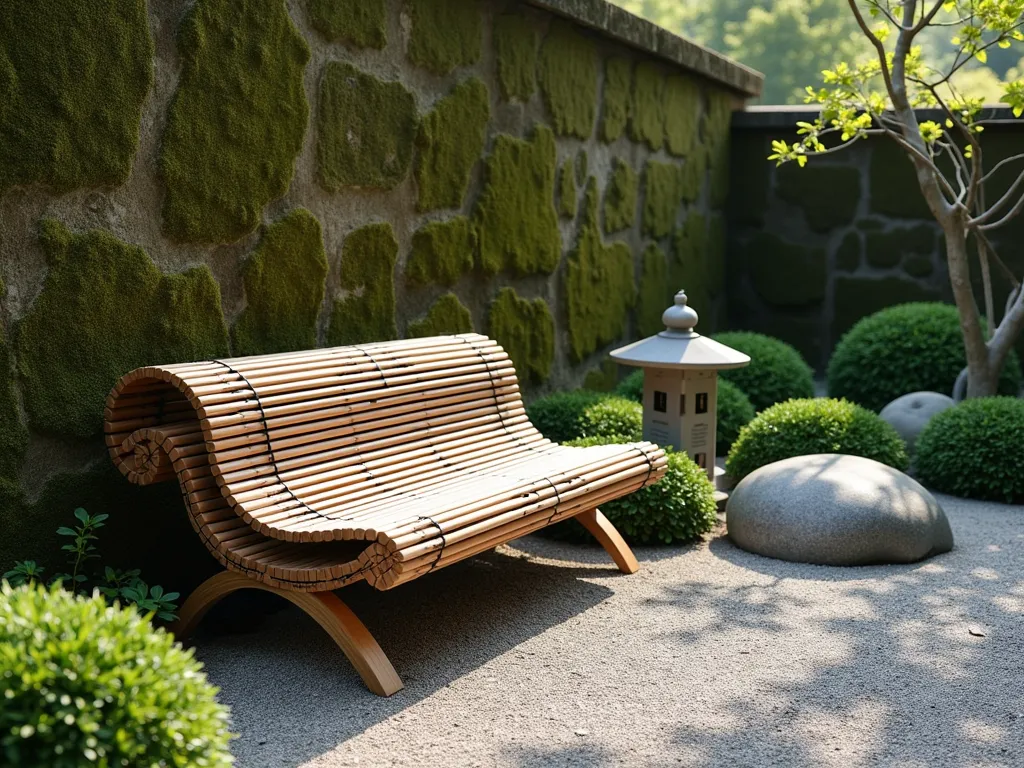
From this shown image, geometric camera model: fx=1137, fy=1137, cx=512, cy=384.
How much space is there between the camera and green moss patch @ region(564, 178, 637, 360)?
5.29 metres

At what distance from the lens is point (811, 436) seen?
4.71 metres

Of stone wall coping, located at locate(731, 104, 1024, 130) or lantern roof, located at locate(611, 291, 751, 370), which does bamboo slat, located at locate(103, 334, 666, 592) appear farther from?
stone wall coping, located at locate(731, 104, 1024, 130)

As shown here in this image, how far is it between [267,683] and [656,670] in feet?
3.30

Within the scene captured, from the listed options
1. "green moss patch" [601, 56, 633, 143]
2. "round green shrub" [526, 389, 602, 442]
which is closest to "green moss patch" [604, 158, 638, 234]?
"green moss patch" [601, 56, 633, 143]

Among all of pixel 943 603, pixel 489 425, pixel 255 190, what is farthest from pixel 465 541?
pixel 943 603

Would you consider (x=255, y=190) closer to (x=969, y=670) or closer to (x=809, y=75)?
(x=969, y=670)

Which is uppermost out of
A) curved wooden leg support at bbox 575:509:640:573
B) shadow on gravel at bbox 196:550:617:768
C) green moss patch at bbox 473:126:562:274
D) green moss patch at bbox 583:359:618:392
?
green moss patch at bbox 473:126:562:274

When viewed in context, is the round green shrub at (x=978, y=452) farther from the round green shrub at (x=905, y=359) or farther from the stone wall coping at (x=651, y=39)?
the stone wall coping at (x=651, y=39)

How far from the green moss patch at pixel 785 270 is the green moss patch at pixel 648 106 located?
157 cm

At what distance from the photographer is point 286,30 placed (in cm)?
346

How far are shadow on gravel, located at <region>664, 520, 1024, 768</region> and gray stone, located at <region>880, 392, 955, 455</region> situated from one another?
143 centimetres

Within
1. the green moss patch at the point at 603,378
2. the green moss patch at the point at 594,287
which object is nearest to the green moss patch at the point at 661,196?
the green moss patch at the point at 594,287

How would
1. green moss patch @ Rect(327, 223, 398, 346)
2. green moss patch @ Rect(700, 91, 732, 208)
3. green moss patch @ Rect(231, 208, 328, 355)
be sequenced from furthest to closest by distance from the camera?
green moss patch @ Rect(700, 91, 732, 208) → green moss patch @ Rect(327, 223, 398, 346) → green moss patch @ Rect(231, 208, 328, 355)

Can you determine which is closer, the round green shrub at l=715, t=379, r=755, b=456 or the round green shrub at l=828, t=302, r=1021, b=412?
the round green shrub at l=715, t=379, r=755, b=456
